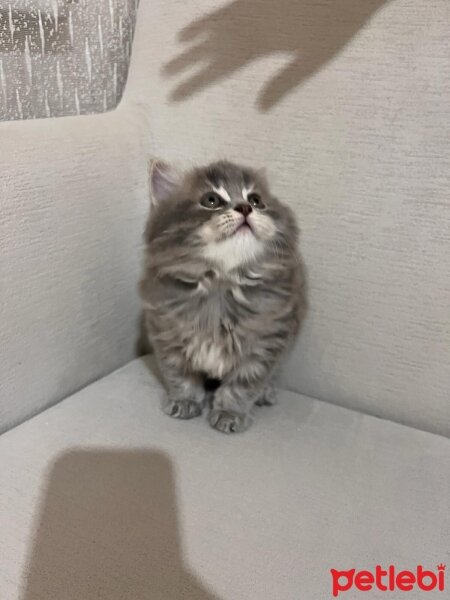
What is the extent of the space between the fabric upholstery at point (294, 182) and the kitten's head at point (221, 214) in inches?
3.7

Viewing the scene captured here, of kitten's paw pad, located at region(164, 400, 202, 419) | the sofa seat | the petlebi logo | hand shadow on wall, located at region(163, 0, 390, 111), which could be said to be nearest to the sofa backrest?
hand shadow on wall, located at region(163, 0, 390, 111)

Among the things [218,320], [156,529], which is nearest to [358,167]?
[218,320]

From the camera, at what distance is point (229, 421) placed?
93 centimetres

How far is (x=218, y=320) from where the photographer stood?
36.7 inches

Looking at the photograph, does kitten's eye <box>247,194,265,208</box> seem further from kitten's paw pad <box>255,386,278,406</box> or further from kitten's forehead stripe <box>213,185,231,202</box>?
kitten's paw pad <box>255,386,278,406</box>

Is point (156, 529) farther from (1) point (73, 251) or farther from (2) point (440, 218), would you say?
(2) point (440, 218)

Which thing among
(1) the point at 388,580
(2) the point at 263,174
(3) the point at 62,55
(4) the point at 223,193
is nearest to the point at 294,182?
(2) the point at 263,174

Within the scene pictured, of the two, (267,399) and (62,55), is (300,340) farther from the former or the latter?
(62,55)

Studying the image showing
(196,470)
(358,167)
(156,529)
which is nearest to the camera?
(156,529)

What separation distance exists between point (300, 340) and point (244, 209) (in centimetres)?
32

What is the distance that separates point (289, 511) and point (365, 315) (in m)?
0.39

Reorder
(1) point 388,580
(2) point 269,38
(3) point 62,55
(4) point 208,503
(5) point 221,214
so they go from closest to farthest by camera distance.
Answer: (1) point 388,580 < (4) point 208,503 < (5) point 221,214 < (2) point 269,38 < (3) point 62,55

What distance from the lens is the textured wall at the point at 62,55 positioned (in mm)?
1010

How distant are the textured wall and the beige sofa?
9 cm
